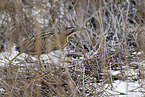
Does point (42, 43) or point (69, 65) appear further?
point (69, 65)

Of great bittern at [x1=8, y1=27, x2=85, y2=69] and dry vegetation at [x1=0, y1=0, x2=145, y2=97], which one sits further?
great bittern at [x1=8, y1=27, x2=85, y2=69]

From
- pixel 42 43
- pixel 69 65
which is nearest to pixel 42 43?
pixel 42 43

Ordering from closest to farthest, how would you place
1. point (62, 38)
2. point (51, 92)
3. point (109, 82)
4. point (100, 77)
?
point (51, 92) < point (109, 82) < point (100, 77) < point (62, 38)

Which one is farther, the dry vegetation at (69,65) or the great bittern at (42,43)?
the great bittern at (42,43)

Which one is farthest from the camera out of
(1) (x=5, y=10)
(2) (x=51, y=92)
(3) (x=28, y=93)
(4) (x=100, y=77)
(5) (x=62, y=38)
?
(1) (x=5, y=10)

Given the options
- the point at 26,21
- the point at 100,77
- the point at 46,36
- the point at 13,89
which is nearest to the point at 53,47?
the point at 46,36

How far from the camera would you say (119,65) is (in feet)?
7.17

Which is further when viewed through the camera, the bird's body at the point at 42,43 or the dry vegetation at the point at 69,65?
the bird's body at the point at 42,43

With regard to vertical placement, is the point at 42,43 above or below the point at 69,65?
above

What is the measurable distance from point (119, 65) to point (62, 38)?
23.1 inches

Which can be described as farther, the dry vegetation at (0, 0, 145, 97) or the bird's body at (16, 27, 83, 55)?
the bird's body at (16, 27, 83, 55)

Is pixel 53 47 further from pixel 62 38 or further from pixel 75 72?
pixel 75 72

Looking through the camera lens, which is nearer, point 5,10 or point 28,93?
point 28,93

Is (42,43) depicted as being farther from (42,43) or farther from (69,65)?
(69,65)
